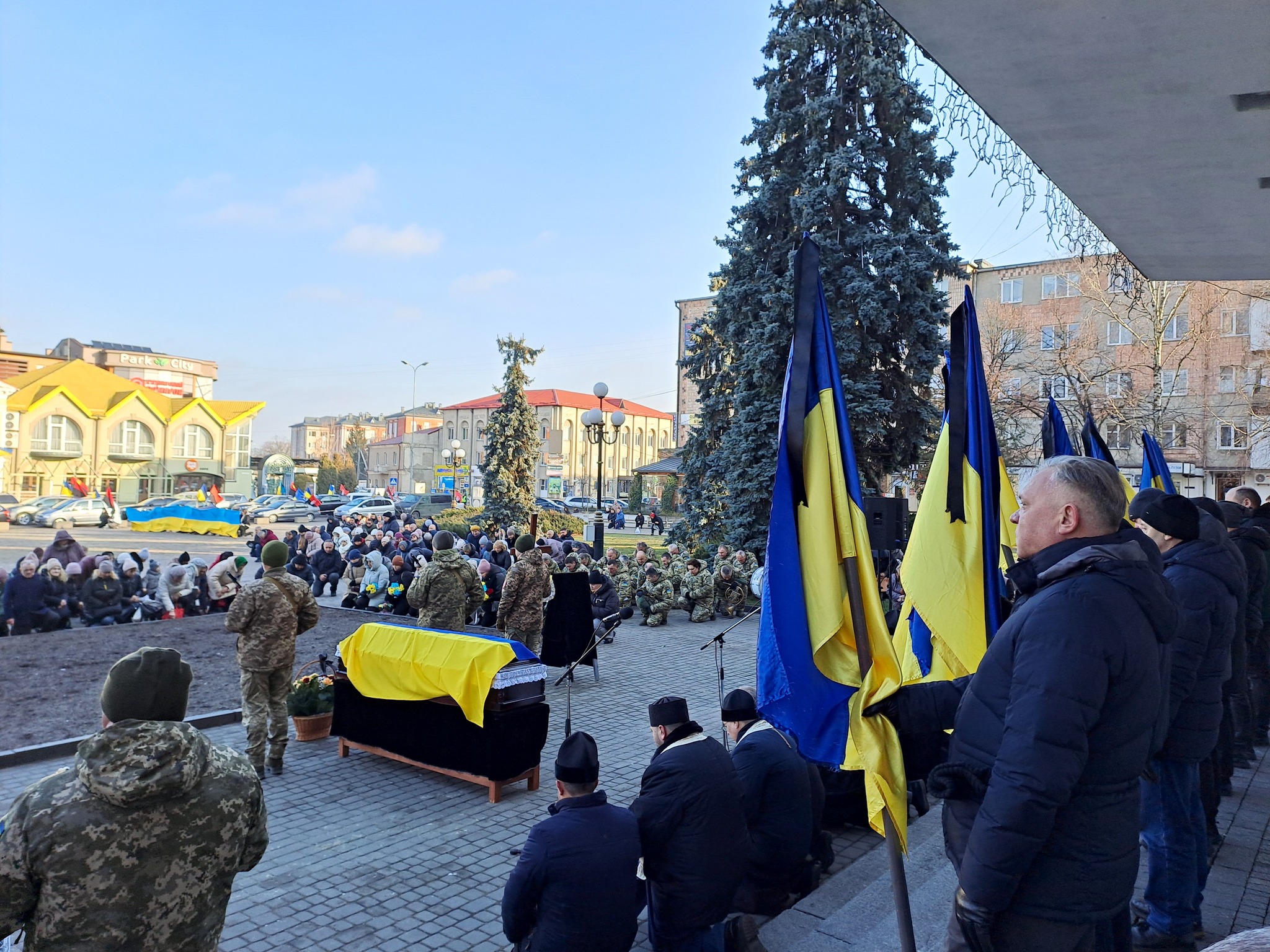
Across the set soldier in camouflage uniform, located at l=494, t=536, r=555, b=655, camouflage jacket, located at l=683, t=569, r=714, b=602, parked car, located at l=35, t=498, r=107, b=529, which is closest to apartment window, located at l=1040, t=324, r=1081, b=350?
camouflage jacket, located at l=683, t=569, r=714, b=602

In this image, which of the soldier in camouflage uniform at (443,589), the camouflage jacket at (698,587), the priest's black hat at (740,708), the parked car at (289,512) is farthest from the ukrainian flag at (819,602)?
the parked car at (289,512)

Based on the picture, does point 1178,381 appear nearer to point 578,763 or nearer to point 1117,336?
point 1117,336

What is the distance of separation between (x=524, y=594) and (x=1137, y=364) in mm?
32254

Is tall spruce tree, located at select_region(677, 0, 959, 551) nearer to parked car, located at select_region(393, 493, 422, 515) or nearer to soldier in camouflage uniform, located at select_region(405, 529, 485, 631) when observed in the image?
soldier in camouflage uniform, located at select_region(405, 529, 485, 631)

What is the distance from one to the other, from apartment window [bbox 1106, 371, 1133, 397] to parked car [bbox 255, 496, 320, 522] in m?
43.5

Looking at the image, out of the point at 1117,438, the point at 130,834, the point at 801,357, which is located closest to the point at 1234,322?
the point at 1117,438

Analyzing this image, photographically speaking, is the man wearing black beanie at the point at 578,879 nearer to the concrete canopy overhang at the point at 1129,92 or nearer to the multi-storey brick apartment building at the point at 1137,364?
the concrete canopy overhang at the point at 1129,92

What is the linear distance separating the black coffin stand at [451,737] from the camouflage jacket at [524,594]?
355 cm

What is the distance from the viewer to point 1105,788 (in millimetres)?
2371

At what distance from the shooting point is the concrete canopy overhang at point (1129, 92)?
472 centimetres

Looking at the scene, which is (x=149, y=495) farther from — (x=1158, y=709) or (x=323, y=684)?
(x=1158, y=709)

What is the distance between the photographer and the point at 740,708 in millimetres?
4961

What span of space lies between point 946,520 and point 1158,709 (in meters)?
1.53

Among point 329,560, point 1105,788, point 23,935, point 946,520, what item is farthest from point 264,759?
point 329,560
